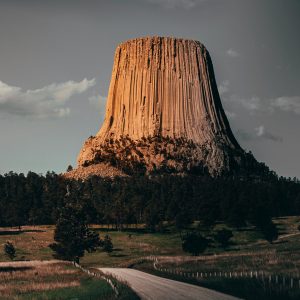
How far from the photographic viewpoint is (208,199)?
132 meters

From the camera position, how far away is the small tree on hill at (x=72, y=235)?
7919 cm

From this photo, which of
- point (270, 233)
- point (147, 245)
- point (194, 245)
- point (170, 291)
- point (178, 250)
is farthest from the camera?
point (147, 245)

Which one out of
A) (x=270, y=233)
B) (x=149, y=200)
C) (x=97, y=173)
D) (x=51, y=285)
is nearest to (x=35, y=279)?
(x=51, y=285)

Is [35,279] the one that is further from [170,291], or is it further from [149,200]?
[149,200]

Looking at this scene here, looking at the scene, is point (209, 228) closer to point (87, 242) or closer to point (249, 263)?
point (87, 242)

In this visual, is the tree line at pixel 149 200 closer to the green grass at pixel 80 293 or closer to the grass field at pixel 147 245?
the grass field at pixel 147 245

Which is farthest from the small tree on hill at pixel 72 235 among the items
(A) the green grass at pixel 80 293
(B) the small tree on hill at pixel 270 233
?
(A) the green grass at pixel 80 293

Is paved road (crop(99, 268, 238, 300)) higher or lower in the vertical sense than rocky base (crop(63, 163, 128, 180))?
lower

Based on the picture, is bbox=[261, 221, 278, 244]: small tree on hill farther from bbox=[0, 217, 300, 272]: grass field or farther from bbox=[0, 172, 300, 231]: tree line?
bbox=[0, 172, 300, 231]: tree line

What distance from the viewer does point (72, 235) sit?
261ft

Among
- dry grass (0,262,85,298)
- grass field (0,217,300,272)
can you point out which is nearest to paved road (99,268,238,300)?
dry grass (0,262,85,298)

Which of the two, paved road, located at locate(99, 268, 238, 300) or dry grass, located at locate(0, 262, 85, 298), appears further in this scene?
dry grass, located at locate(0, 262, 85, 298)

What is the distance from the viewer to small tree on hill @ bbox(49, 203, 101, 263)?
79188 mm

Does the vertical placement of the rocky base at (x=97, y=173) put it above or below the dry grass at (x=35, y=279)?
above
